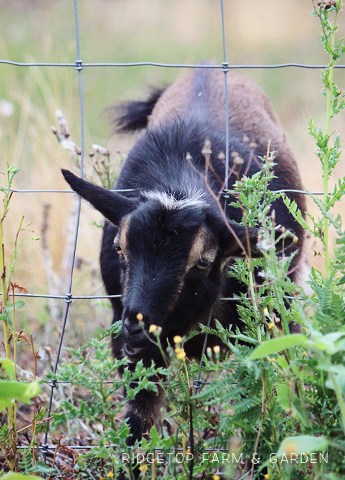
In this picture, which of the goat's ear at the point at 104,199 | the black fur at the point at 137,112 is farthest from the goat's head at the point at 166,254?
the black fur at the point at 137,112

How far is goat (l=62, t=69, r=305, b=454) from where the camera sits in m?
2.65

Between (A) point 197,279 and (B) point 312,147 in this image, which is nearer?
(A) point 197,279

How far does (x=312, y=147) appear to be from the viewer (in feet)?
22.7

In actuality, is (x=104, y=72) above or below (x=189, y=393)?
above

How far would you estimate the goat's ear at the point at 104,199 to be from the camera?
9.32 ft

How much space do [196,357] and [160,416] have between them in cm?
41

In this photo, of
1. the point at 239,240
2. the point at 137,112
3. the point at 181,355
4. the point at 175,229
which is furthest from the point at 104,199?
the point at 137,112

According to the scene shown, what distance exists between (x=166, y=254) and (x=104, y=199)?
47cm

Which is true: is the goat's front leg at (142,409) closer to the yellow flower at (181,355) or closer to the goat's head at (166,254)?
the goat's head at (166,254)

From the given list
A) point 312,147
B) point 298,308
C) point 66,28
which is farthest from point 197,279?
point 66,28

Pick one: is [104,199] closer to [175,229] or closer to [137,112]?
[175,229]

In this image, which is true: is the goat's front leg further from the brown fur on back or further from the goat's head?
the brown fur on back

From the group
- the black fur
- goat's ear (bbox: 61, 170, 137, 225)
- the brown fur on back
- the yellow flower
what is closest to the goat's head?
goat's ear (bbox: 61, 170, 137, 225)

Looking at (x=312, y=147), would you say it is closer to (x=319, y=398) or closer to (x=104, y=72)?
(x=319, y=398)
